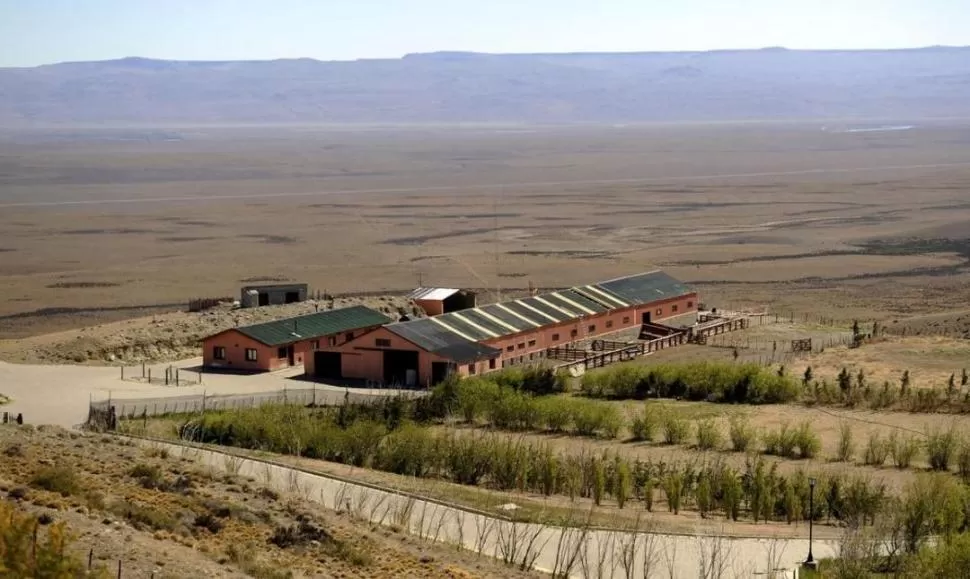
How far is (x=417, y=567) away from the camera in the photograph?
20672 mm

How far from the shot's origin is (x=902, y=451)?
100ft

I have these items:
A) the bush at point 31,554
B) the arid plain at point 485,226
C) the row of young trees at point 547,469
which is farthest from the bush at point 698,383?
the bush at point 31,554

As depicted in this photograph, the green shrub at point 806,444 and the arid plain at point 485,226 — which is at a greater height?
the arid plain at point 485,226

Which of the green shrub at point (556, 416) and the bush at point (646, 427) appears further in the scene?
the green shrub at point (556, 416)

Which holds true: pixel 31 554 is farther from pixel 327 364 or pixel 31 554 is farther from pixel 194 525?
pixel 327 364

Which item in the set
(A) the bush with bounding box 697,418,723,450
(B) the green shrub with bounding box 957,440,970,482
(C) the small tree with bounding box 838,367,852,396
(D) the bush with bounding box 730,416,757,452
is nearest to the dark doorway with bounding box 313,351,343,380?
(A) the bush with bounding box 697,418,723,450

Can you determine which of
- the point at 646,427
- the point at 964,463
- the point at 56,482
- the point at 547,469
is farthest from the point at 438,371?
the point at 56,482

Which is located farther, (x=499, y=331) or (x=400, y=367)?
(x=499, y=331)

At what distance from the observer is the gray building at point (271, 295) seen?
49.3 m

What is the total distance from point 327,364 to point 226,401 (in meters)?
5.54

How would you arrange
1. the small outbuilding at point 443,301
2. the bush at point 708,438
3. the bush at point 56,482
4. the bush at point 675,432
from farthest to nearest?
1. the small outbuilding at point 443,301
2. the bush at point 675,432
3. the bush at point 708,438
4. the bush at point 56,482

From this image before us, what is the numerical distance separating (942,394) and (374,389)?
565 inches

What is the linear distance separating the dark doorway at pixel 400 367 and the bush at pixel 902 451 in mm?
14537

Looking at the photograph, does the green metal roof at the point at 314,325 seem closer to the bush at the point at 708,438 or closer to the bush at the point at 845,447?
the bush at the point at 708,438
